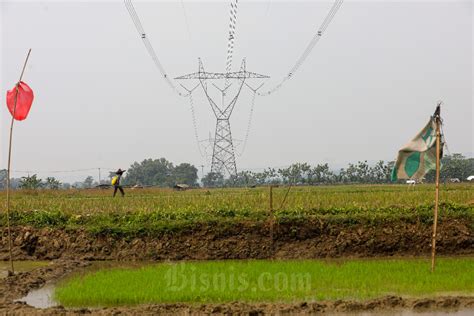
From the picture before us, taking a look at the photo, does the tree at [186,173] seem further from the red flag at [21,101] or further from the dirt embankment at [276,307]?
the dirt embankment at [276,307]

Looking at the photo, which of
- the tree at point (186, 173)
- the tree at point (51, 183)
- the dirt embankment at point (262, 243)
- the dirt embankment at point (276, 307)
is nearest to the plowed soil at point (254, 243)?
the dirt embankment at point (262, 243)

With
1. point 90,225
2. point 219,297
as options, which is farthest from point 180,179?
point 219,297

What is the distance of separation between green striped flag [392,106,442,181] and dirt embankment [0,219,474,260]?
312 centimetres

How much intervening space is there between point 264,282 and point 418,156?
12.2 ft

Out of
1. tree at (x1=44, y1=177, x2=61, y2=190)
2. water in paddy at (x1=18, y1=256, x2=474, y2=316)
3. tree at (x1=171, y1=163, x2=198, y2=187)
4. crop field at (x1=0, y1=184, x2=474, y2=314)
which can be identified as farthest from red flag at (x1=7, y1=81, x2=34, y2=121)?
tree at (x1=171, y1=163, x2=198, y2=187)

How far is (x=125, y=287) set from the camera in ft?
30.6

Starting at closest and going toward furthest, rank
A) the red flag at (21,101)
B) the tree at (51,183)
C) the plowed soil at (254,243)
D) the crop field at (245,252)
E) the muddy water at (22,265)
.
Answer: the crop field at (245,252)
the red flag at (21,101)
the muddy water at (22,265)
the plowed soil at (254,243)
the tree at (51,183)

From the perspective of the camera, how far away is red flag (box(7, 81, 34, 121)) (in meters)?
11.0

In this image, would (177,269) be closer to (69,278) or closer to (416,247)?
(69,278)

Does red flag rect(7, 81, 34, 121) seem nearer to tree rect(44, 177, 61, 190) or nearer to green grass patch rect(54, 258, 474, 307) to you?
green grass patch rect(54, 258, 474, 307)

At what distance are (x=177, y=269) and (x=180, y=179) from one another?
86.9 m

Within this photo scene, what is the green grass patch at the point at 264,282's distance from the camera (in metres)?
8.57

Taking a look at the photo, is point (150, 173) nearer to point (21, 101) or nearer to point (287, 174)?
point (287, 174)

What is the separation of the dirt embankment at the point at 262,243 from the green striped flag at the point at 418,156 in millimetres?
3122
